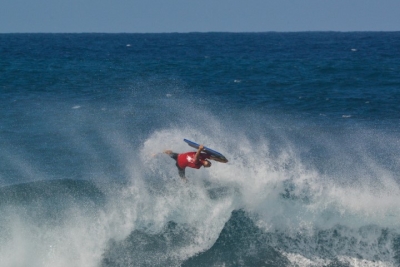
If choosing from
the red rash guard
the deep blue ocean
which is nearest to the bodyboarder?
the red rash guard

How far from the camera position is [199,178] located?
59.7ft

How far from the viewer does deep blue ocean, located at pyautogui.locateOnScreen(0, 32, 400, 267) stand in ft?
53.0

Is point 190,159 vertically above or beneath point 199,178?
above

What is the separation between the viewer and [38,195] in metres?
18.9

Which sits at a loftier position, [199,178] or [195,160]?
[195,160]

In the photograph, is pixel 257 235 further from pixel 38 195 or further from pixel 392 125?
pixel 392 125

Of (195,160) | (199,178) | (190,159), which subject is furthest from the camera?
(199,178)

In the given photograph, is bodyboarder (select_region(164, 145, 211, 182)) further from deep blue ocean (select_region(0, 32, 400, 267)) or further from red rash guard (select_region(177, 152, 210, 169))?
deep blue ocean (select_region(0, 32, 400, 267))

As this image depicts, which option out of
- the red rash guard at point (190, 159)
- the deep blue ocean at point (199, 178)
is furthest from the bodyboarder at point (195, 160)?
the deep blue ocean at point (199, 178)

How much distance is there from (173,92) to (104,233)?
22.1 metres

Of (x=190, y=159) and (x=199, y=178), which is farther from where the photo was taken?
(x=199, y=178)

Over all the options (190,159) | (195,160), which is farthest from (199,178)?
(195,160)

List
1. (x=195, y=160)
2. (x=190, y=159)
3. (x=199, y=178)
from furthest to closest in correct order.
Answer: (x=199, y=178)
(x=190, y=159)
(x=195, y=160)

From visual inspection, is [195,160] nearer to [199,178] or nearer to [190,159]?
[190,159]
